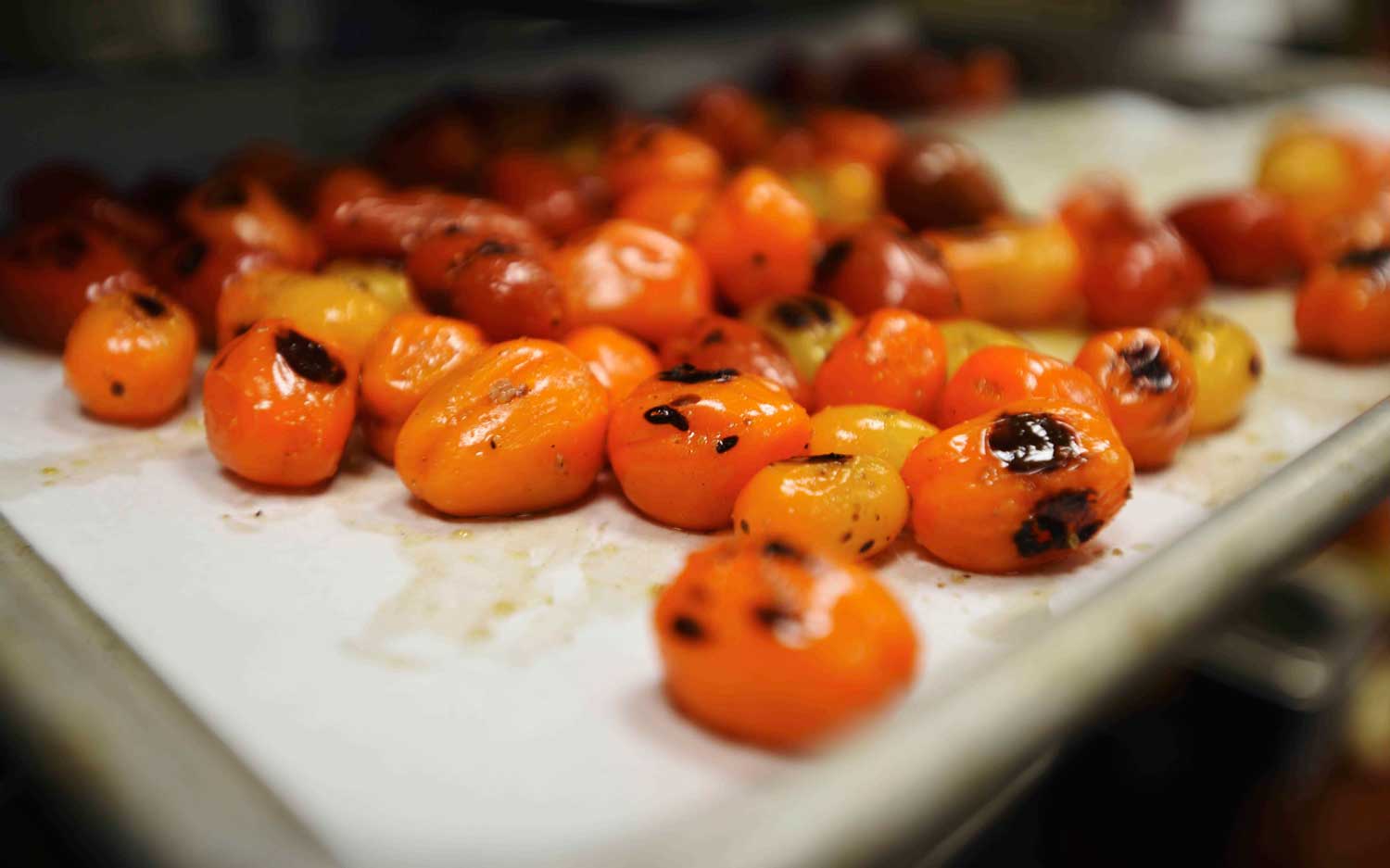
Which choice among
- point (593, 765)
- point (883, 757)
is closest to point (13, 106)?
point (593, 765)

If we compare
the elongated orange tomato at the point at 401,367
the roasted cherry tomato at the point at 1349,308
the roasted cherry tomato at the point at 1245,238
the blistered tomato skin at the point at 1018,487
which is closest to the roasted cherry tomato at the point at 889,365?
the blistered tomato skin at the point at 1018,487

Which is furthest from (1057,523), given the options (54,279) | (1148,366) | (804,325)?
(54,279)

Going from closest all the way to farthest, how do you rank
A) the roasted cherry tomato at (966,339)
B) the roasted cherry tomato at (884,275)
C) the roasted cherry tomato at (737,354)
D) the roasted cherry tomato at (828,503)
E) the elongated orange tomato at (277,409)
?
1. the roasted cherry tomato at (828,503)
2. the elongated orange tomato at (277,409)
3. the roasted cherry tomato at (737,354)
4. the roasted cherry tomato at (966,339)
5. the roasted cherry tomato at (884,275)

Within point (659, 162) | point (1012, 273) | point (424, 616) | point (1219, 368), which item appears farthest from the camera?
point (659, 162)

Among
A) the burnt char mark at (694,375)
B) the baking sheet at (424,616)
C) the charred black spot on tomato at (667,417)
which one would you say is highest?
the burnt char mark at (694,375)

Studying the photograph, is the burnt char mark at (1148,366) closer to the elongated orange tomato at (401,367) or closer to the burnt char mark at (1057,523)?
the burnt char mark at (1057,523)

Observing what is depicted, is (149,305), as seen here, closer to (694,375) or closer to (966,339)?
(694,375)
